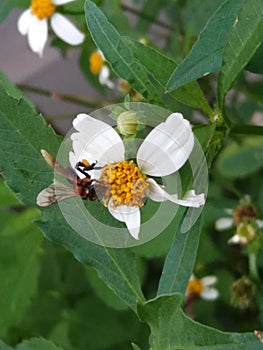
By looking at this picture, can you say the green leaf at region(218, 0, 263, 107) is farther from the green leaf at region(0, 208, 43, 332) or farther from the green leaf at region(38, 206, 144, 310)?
the green leaf at region(0, 208, 43, 332)

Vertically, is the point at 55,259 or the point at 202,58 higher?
the point at 202,58

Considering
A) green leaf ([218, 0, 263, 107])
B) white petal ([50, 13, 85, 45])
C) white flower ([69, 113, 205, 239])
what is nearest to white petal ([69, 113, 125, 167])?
white flower ([69, 113, 205, 239])

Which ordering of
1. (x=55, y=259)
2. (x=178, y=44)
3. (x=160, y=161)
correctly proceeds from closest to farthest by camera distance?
(x=160, y=161) → (x=178, y=44) → (x=55, y=259)

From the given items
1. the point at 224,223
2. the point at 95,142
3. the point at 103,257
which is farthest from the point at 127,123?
the point at 224,223

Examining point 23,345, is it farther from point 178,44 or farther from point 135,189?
point 178,44

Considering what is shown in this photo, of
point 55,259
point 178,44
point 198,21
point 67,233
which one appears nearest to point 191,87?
point 67,233

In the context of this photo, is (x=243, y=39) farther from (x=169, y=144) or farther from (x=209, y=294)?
(x=209, y=294)

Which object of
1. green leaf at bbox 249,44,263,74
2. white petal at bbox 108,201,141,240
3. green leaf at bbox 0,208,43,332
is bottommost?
green leaf at bbox 0,208,43,332
